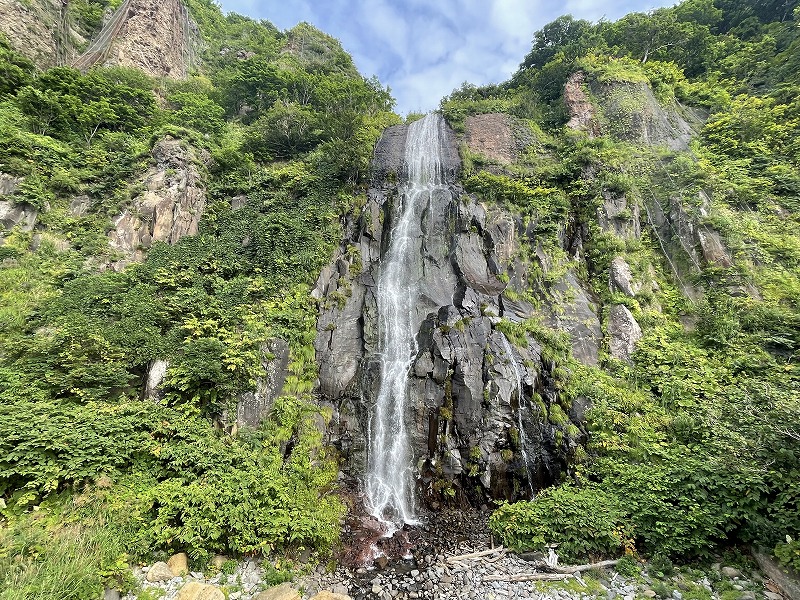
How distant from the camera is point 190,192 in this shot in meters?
14.9

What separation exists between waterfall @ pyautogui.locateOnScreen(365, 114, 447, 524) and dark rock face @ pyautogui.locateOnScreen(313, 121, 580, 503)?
10.7 inches

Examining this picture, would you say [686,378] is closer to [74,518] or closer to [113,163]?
[74,518]

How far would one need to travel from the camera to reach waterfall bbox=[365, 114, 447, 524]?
9.28m

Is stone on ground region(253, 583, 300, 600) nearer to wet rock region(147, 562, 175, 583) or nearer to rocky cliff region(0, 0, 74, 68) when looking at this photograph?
wet rock region(147, 562, 175, 583)

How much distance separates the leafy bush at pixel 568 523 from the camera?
22.8 feet

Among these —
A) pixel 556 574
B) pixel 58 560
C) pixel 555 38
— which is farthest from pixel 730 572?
pixel 555 38

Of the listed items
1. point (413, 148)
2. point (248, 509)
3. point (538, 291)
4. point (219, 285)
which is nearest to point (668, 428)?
point (538, 291)

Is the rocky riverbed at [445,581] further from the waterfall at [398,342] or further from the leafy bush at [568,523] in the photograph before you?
the waterfall at [398,342]

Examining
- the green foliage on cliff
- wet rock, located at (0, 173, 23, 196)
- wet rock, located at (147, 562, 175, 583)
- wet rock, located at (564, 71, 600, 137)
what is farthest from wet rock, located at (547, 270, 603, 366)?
wet rock, located at (0, 173, 23, 196)

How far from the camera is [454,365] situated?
10414 mm

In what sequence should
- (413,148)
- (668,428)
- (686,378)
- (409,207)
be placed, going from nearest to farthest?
(668,428), (686,378), (409,207), (413,148)

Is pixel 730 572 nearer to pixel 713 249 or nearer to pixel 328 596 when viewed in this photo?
pixel 328 596

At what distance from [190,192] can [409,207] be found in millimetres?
10142

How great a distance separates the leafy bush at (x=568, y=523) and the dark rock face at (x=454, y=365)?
3.03 feet
